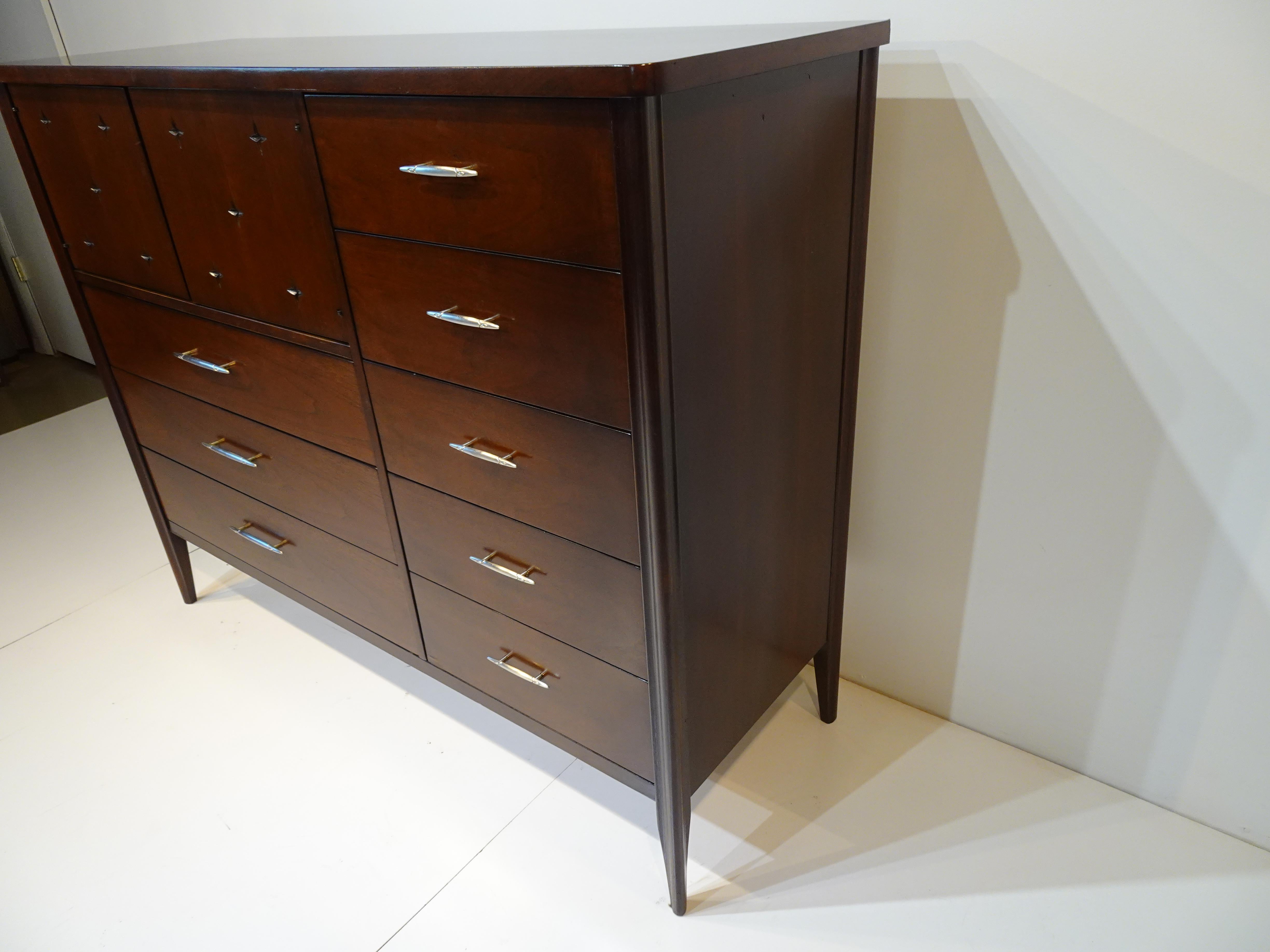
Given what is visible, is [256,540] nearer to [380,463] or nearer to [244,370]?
[244,370]

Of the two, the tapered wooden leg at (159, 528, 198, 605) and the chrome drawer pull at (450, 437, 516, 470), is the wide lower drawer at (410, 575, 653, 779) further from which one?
the tapered wooden leg at (159, 528, 198, 605)

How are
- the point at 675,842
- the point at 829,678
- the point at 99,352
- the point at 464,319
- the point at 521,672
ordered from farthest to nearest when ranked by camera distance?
the point at 99,352 < the point at 829,678 < the point at 521,672 < the point at 675,842 < the point at 464,319

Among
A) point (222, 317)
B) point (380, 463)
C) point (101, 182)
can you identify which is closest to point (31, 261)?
point (101, 182)

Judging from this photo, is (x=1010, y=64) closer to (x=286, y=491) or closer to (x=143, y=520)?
(x=286, y=491)

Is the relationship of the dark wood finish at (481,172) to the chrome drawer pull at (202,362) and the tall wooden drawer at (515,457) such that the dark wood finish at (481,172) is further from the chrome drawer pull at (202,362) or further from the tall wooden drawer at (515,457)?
the chrome drawer pull at (202,362)

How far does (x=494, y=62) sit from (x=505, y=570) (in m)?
0.62

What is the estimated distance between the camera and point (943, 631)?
1455 mm

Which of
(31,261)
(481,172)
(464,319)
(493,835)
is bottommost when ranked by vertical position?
(493,835)

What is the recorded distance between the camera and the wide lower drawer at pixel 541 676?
45.7 inches

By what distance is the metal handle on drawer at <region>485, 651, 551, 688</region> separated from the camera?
1247 millimetres

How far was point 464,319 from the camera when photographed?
3.31 feet

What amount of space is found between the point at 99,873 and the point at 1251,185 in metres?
1.83

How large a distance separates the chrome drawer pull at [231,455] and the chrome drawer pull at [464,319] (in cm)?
63

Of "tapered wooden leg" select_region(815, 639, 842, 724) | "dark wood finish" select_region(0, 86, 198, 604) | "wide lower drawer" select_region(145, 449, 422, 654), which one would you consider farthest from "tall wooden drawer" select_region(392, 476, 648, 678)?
"dark wood finish" select_region(0, 86, 198, 604)
